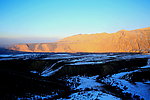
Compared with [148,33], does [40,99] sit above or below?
below

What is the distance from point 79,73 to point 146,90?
1642cm

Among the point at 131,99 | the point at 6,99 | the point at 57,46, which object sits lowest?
the point at 131,99

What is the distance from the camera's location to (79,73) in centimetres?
3491

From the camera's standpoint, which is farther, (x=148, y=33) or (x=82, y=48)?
(x=82, y=48)

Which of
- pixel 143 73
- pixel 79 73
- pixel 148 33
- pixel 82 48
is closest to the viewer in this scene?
pixel 143 73

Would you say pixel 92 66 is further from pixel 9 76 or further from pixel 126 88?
pixel 9 76

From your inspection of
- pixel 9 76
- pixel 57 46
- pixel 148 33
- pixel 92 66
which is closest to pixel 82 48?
pixel 57 46

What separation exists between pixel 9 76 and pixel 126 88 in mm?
15220

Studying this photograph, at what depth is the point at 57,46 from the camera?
127688 millimetres

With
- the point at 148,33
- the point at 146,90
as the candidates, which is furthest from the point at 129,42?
the point at 146,90

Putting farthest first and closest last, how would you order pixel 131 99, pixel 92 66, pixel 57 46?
pixel 57 46 < pixel 92 66 < pixel 131 99

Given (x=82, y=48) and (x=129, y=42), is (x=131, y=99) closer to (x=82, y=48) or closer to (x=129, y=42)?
(x=129, y=42)

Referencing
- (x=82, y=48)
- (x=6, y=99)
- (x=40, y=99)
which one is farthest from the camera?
(x=82, y=48)

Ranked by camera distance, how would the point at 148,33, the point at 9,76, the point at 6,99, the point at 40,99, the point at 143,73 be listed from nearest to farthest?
the point at 6,99, the point at 40,99, the point at 9,76, the point at 143,73, the point at 148,33
